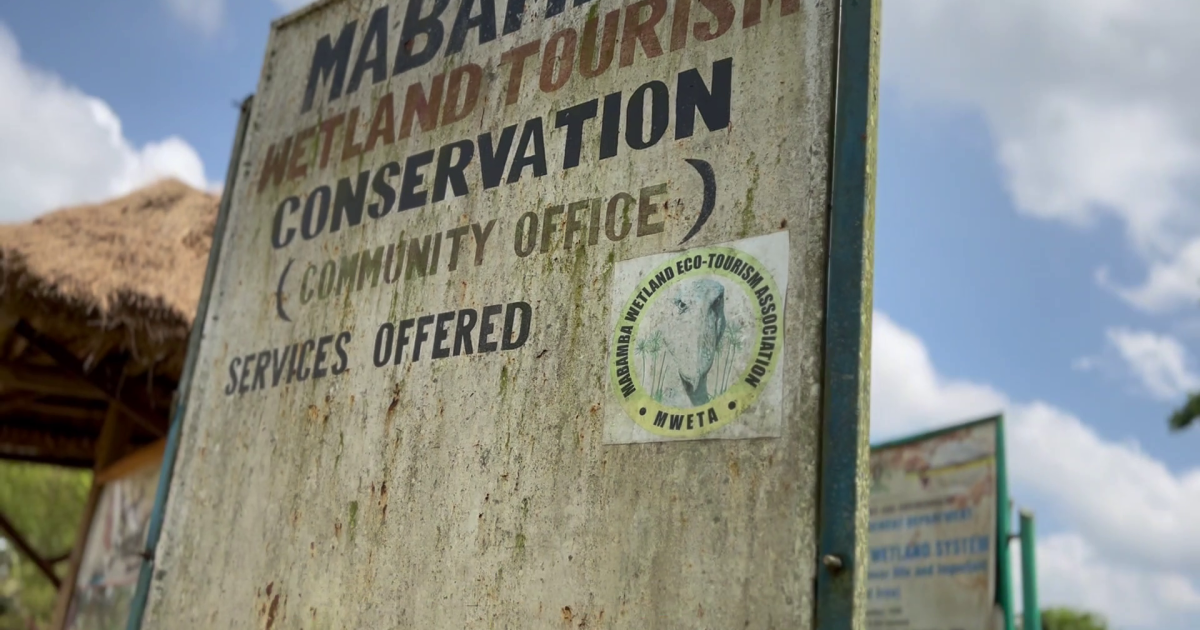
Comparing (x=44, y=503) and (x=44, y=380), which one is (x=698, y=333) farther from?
(x=44, y=503)

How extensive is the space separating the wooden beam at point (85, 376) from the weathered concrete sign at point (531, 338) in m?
2.30

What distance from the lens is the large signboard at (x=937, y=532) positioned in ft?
13.9

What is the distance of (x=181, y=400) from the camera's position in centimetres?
348

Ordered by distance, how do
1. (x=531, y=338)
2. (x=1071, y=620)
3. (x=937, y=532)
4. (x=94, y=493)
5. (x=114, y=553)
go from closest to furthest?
(x=531, y=338) < (x=937, y=532) < (x=114, y=553) < (x=94, y=493) < (x=1071, y=620)

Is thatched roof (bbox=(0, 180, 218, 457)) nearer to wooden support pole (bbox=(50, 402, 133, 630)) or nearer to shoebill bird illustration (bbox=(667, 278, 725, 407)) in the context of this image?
wooden support pole (bbox=(50, 402, 133, 630))

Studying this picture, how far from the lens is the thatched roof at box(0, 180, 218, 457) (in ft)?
16.2

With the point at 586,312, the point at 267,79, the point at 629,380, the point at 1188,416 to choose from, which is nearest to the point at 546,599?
the point at 629,380

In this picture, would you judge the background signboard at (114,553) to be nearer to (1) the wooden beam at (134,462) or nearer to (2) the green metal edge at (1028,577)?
(1) the wooden beam at (134,462)

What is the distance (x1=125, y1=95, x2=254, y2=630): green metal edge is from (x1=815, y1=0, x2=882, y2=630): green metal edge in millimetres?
2426

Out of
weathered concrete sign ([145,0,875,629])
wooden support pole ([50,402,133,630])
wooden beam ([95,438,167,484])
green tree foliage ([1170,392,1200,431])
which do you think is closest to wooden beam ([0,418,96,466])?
wooden support pole ([50,402,133,630])

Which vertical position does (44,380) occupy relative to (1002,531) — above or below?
above

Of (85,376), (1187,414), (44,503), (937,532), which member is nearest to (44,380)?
(85,376)

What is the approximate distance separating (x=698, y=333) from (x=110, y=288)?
394cm

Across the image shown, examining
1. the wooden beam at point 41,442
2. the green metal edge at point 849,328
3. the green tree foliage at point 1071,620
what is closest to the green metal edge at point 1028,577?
the green metal edge at point 849,328
